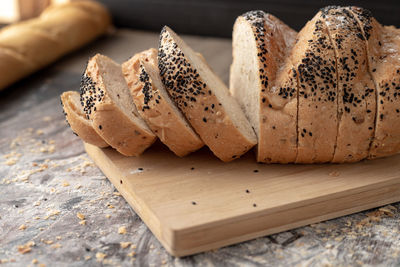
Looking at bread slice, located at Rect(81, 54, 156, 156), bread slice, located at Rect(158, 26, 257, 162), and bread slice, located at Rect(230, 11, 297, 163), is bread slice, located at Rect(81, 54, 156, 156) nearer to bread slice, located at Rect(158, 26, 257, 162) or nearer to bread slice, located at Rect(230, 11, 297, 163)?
bread slice, located at Rect(158, 26, 257, 162)

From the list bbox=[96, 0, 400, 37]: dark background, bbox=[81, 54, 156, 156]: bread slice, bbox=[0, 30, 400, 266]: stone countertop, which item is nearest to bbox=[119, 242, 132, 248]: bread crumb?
bbox=[0, 30, 400, 266]: stone countertop

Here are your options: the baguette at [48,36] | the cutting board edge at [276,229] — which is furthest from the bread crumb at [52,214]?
the baguette at [48,36]

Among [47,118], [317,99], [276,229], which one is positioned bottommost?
[47,118]

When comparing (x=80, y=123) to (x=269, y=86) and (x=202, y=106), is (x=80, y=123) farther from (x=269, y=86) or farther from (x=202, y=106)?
(x=269, y=86)

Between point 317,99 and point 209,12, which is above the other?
point 317,99

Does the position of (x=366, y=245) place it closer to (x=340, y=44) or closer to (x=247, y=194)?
(x=247, y=194)

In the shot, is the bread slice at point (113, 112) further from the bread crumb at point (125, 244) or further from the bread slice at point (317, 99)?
the bread slice at point (317, 99)

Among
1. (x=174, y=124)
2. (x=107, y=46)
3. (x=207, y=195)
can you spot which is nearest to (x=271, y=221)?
(x=207, y=195)

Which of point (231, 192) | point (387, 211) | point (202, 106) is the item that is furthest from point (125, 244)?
point (387, 211)
